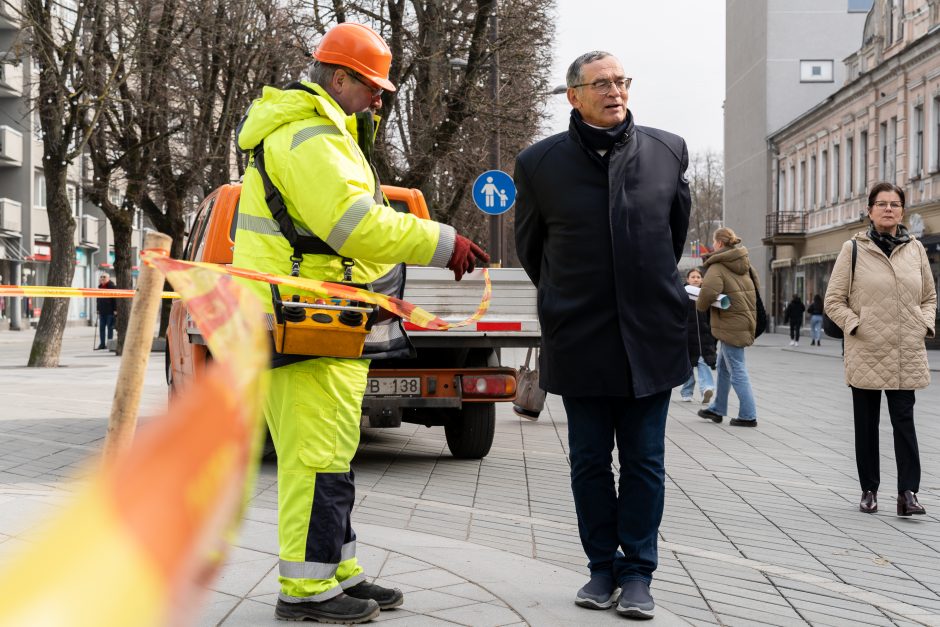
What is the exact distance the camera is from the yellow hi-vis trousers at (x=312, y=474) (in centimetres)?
369

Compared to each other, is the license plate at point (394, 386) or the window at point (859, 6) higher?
the window at point (859, 6)

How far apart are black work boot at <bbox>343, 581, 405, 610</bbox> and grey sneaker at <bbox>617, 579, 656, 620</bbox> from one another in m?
0.78

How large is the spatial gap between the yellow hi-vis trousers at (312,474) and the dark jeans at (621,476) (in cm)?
92

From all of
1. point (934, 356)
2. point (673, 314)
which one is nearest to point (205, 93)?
point (934, 356)

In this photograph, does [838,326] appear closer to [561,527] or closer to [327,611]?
[561,527]

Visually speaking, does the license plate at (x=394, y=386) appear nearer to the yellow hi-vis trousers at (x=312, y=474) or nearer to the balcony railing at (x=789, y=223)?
the yellow hi-vis trousers at (x=312, y=474)

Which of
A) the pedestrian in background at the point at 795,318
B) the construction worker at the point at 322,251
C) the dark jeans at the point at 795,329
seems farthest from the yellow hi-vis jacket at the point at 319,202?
the dark jeans at the point at 795,329

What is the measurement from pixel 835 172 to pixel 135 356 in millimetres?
45702

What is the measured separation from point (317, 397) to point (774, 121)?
5541cm

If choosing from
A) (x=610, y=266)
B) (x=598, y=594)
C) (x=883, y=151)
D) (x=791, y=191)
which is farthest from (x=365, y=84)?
(x=791, y=191)

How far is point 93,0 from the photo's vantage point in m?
19.0

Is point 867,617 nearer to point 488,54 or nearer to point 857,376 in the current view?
point 857,376

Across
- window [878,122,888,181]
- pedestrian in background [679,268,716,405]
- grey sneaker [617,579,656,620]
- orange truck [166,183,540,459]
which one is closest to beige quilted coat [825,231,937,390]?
orange truck [166,183,540,459]

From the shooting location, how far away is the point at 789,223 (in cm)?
4962
